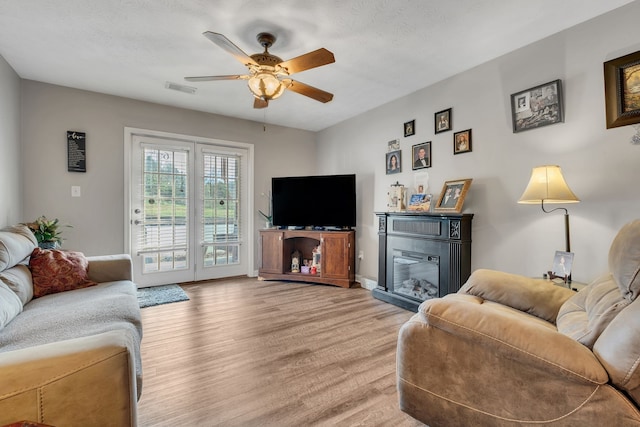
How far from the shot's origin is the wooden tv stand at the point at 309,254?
3998 mm

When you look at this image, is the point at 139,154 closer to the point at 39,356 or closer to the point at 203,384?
the point at 203,384

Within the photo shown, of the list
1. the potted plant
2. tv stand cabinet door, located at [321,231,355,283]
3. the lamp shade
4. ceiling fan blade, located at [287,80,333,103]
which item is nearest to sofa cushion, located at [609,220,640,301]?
the lamp shade

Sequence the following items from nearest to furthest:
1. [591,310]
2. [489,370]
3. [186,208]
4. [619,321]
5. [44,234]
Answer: [619,321] < [489,370] < [591,310] < [44,234] < [186,208]

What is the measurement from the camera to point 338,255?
13.2 ft

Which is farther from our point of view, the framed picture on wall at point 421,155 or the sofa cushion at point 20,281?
the framed picture on wall at point 421,155

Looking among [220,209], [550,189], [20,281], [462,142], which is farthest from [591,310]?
[220,209]

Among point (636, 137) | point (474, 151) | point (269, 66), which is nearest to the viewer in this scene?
point (636, 137)

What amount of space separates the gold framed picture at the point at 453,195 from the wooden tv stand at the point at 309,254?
4.59ft

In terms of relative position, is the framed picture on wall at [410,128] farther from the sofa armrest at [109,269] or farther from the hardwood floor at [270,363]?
the sofa armrest at [109,269]

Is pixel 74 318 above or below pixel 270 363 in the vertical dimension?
above

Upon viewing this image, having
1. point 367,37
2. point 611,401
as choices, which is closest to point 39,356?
point 611,401

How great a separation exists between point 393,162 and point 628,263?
2.78 metres

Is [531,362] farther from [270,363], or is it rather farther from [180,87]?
[180,87]

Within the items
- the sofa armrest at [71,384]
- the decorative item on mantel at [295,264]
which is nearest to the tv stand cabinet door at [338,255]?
the decorative item on mantel at [295,264]
